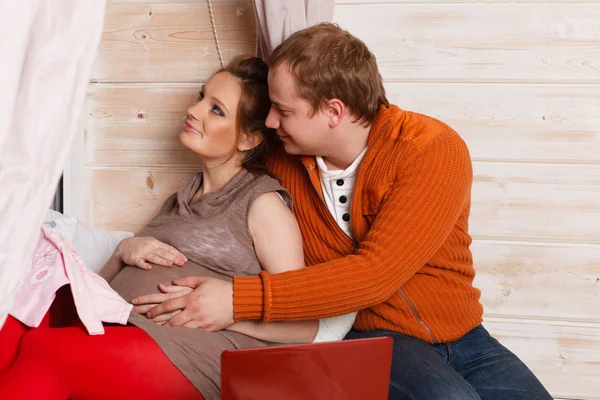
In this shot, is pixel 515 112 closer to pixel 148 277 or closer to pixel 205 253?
pixel 205 253

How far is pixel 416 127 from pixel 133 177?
32.9 inches

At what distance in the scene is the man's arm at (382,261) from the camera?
1314mm

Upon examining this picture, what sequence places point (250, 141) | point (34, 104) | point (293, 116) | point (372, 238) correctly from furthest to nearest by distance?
point (250, 141) → point (293, 116) → point (372, 238) → point (34, 104)

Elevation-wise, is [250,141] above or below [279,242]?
above

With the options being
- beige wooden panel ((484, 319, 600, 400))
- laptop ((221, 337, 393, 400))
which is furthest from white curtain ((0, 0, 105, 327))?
beige wooden panel ((484, 319, 600, 400))

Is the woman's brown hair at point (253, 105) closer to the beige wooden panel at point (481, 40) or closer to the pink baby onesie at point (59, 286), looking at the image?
the beige wooden panel at point (481, 40)

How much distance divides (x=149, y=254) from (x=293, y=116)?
1.37 feet

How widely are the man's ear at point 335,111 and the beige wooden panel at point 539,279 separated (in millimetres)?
569

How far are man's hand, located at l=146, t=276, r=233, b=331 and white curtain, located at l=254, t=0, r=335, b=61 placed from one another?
0.63 meters

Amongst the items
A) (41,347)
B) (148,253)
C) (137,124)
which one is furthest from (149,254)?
(137,124)

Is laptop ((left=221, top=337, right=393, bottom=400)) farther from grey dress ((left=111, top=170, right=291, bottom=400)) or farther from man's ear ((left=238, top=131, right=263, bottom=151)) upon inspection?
man's ear ((left=238, top=131, right=263, bottom=151))

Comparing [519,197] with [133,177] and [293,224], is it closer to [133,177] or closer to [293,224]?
[293,224]

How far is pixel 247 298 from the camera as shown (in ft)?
4.28

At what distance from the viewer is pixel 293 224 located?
1492 millimetres
